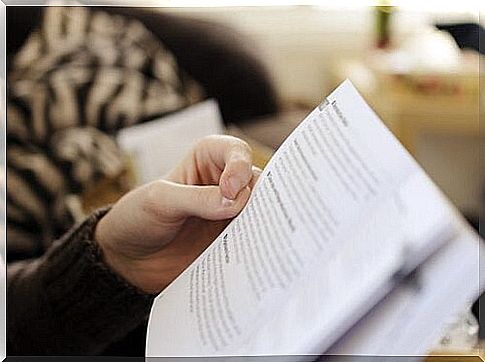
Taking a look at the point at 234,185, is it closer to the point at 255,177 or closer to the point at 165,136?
the point at 255,177

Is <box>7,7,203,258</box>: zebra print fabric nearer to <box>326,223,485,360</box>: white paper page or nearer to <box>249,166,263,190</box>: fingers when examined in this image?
<box>249,166,263,190</box>: fingers

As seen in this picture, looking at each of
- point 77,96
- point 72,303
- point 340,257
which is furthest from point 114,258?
point 77,96

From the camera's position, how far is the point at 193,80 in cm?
94

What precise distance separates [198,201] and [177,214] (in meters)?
0.02

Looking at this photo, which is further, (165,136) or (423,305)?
(165,136)

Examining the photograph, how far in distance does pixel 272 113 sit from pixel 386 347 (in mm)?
502

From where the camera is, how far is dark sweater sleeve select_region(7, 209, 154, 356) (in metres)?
0.58

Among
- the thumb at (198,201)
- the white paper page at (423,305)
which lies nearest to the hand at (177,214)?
the thumb at (198,201)

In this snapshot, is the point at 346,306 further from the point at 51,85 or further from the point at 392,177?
the point at 51,85

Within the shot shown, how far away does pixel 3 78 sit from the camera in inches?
32.9

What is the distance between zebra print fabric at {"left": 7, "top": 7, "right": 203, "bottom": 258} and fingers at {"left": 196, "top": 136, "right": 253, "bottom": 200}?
31 centimetres

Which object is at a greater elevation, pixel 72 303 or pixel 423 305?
pixel 423 305

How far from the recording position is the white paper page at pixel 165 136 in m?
0.76

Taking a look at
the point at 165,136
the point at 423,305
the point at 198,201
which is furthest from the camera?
the point at 165,136
